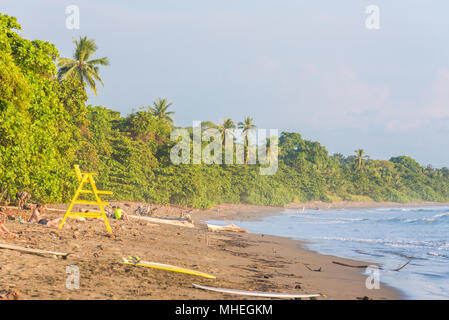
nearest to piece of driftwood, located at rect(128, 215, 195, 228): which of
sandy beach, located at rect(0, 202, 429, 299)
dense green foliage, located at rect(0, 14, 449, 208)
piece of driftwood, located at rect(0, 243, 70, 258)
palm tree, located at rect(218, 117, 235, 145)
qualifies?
dense green foliage, located at rect(0, 14, 449, 208)

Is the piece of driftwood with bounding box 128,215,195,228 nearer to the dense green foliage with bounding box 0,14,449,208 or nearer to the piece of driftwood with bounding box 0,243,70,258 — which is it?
the dense green foliage with bounding box 0,14,449,208

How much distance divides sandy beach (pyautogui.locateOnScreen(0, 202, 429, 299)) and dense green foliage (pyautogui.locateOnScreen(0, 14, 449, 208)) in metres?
3.27

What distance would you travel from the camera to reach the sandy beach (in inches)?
260

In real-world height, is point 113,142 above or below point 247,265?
above

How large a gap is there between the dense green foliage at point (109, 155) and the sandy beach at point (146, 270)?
3274 mm

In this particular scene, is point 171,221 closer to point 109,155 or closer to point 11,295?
point 109,155

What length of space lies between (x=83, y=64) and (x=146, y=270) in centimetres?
3398

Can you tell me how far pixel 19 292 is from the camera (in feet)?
18.7

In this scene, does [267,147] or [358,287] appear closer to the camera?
[358,287]

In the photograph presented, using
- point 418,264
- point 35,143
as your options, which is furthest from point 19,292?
point 418,264

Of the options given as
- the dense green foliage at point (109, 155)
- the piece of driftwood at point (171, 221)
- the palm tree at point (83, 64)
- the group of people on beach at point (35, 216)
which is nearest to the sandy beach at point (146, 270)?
the group of people on beach at point (35, 216)

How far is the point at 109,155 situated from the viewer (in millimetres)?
36219
